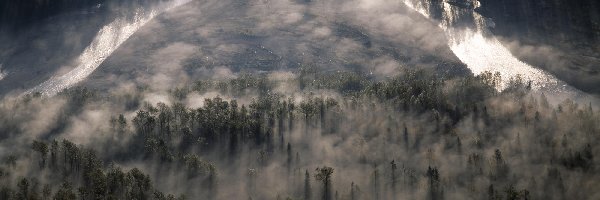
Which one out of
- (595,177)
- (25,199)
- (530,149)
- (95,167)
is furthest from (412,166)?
(25,199)

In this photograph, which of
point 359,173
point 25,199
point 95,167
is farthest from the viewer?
point 95,167

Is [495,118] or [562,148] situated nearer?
[562,148]

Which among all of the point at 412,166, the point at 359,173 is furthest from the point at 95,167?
the point at 412,166

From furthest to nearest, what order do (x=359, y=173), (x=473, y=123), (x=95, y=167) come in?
1. (x=473, y=123)
2. (x=95, y=167)
3. (x=359, y=173)

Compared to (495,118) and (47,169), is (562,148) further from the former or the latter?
(47,169)

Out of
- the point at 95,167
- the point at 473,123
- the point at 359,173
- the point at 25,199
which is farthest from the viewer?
the point at 473,123

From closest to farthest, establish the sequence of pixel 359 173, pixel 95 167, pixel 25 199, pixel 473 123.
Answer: pixel 25 199 < pixel 359 173 < pixel 95 167 < pixel 473 123

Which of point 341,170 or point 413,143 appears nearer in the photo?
point 341,170

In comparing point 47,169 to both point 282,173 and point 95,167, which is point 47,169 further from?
point 282,173

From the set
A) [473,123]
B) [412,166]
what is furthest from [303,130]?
[473,123]
